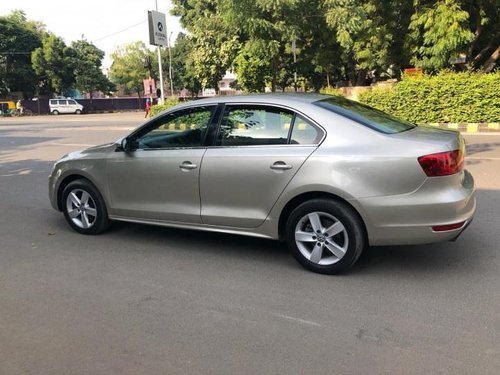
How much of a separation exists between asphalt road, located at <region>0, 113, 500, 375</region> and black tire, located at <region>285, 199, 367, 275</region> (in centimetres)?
14

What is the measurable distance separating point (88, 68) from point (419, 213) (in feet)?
186

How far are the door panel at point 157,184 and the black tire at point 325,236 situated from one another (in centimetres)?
107

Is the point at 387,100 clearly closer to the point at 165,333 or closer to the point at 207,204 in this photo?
the point at 207,204

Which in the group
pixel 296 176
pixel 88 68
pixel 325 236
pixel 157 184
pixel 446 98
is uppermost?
pixel 88 68

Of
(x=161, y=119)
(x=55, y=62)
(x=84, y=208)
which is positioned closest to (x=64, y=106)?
(x=55, y=62)

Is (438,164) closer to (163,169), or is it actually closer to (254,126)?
(254,126)

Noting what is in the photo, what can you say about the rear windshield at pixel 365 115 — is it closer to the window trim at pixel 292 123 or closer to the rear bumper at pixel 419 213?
the window trim at pixel 292 123

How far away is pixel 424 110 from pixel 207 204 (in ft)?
44.8

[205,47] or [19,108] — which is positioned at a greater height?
[205,47]

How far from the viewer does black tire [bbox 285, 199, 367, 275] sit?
4199 millimetres

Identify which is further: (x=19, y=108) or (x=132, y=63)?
(x=132, y=63)

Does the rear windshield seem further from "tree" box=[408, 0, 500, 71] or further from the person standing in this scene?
the person standing

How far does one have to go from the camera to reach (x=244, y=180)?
4570 mm

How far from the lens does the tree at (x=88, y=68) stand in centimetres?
5500
